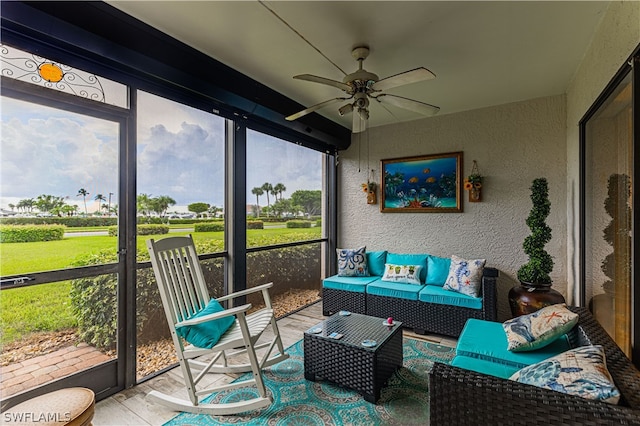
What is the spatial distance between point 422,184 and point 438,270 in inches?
49.9

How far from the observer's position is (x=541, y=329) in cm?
190

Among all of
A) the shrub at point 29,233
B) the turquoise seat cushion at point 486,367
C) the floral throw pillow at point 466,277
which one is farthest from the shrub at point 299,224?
the turquoise seat cushion at point 486,367

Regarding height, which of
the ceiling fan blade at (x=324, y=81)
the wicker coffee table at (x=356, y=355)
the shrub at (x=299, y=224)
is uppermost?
the ceiling fan blade at (x=324, y=81)

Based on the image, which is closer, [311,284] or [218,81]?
[218,81]

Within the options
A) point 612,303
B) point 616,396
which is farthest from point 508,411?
point 612,303

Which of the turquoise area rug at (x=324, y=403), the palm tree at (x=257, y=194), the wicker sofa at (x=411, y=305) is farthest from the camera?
the palm tree at (x=257, y=194)

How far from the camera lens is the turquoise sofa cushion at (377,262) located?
4250 mm

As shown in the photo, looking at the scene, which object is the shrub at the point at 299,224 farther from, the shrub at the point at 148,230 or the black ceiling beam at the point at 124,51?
the shrub at the point at 148,230

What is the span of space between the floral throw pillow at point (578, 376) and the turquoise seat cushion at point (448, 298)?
1754mm

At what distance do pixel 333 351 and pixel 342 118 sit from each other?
3.25 meters

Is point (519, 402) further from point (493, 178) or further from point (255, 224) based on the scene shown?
point (493, 178)

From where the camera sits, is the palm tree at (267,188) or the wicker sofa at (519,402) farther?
the palm tree at (267,188)

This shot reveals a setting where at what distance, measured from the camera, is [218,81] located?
2.66 meters

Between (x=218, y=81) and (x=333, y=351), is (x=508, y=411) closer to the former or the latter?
(x=333, y=351)
